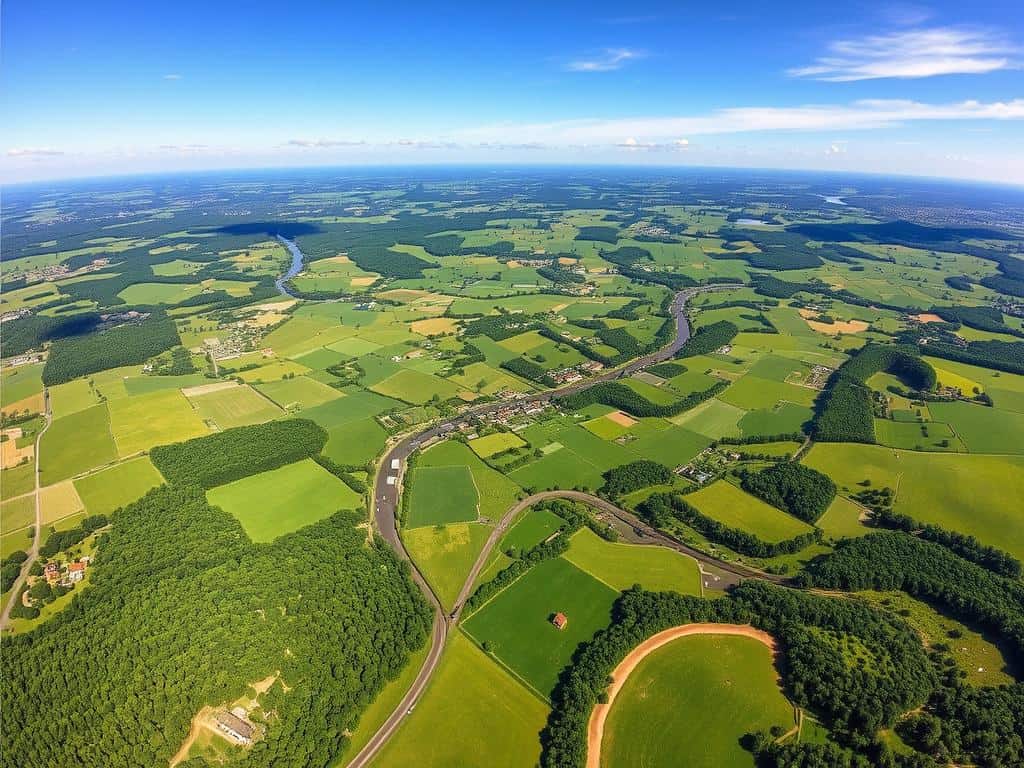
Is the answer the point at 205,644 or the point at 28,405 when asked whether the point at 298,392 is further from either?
the point at 205,644

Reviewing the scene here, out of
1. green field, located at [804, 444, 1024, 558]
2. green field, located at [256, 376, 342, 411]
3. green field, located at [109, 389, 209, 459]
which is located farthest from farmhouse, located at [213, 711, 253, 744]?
green field, located at [804, 444, 1024, 558]

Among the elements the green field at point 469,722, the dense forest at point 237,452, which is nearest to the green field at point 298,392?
the dense forest at point 237,452

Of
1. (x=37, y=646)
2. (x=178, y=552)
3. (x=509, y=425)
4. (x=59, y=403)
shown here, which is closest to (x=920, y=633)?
(x=509, y=425)

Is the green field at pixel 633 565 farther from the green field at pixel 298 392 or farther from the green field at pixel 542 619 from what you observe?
the green field at pixel 298 392

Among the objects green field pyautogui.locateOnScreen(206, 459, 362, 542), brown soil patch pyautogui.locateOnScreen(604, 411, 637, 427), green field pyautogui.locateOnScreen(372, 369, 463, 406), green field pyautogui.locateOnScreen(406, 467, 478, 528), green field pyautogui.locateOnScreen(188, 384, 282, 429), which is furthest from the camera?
green field pyautogui.locateOnScreen(372, 369, 463, 406)

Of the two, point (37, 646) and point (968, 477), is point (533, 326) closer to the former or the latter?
point (968, 477)

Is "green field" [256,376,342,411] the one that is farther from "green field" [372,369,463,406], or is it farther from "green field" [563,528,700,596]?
"green field" [563,528,700,596]

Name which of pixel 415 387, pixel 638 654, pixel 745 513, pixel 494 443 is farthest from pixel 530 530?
pixel 415 387
